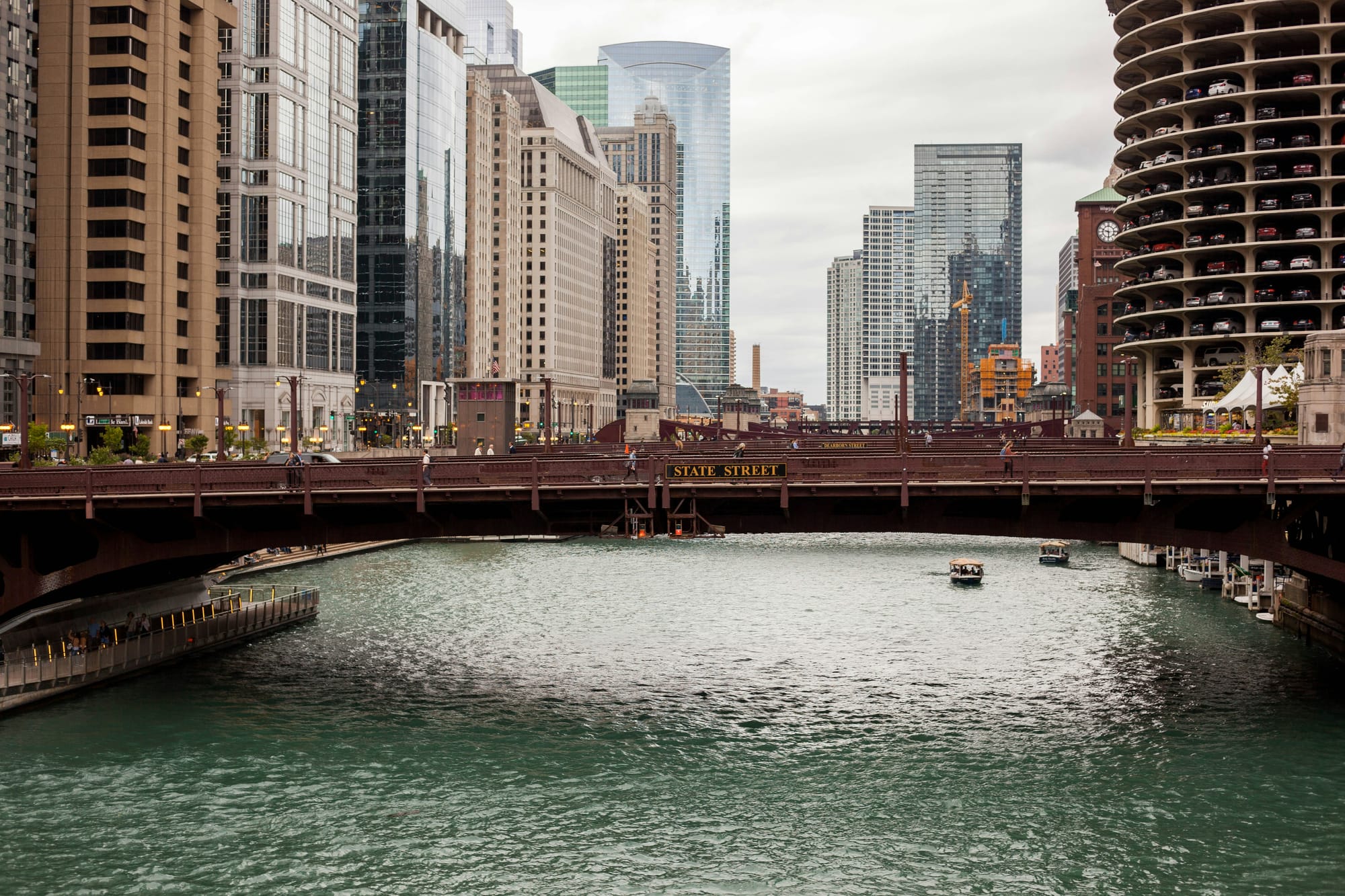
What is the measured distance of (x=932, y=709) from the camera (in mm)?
51281


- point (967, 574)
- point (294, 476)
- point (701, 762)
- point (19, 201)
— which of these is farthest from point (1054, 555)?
point (19, 201)

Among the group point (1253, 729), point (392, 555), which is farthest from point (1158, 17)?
point (1253, 729)

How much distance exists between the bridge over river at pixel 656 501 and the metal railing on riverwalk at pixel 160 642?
8.56ft

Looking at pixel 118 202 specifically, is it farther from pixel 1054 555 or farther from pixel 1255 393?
pixel 1255 393

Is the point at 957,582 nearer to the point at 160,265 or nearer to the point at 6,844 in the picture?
the point at 6,844

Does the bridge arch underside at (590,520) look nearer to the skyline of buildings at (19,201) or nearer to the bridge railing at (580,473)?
the bridge railing at (580,473)

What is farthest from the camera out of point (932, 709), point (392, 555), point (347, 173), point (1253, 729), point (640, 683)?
point (347, 173)

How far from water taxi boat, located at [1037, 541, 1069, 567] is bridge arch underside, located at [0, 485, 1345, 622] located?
2204 inches

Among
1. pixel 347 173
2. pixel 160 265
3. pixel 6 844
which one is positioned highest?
pixel 347 173

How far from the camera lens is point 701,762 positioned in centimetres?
4419

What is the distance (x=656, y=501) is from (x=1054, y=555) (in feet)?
230

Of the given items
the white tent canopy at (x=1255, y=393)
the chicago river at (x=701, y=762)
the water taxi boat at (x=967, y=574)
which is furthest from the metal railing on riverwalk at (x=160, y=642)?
the white tent canopy at (x=1255, y=393)

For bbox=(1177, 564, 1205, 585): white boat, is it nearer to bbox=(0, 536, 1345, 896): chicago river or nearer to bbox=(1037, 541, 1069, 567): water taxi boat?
bbox=(1037, 541, 1069, 567): water taxi boat

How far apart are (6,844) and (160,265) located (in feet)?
356
